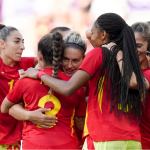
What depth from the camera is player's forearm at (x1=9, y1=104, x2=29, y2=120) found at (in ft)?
8.57

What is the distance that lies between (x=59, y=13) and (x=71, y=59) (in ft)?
20.7

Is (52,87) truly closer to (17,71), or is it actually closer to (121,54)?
(121,54)

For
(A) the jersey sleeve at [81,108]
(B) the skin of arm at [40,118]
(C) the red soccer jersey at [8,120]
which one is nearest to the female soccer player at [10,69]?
(C) the red soccer jersey at [8,120]

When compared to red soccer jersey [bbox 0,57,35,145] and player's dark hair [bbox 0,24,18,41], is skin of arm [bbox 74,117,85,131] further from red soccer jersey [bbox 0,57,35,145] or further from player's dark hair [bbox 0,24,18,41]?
player's dark hair [bbox 0,24,18,41]

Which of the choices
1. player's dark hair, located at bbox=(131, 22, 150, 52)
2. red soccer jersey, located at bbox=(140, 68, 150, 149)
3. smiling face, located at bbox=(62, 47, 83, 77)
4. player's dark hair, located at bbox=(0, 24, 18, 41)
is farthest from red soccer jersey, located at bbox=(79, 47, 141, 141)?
player's dark hair, located at bbox=(0, 24, 18, 41)

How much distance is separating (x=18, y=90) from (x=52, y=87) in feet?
1.18

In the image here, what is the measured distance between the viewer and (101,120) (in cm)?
232

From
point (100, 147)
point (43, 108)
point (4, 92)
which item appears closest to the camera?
point (100, 147)

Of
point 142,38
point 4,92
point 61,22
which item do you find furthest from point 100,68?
point 61,22

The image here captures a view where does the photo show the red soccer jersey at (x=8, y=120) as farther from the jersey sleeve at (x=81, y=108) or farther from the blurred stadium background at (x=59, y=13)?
the blurred stadium background at (x=59, y=13)

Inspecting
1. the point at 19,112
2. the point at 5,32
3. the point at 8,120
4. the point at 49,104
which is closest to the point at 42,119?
the point at 49,104


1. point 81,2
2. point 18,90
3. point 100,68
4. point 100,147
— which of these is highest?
point 81,2

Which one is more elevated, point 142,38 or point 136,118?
point 142,38

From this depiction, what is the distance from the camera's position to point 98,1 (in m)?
8.80
